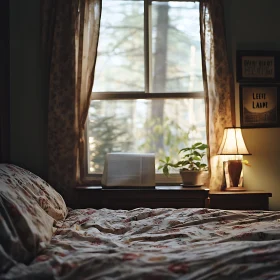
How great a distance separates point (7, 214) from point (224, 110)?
2204 millimetres

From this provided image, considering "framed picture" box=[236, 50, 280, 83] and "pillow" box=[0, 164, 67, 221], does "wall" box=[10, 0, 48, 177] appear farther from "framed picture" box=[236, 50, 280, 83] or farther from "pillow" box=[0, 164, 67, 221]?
"framed picture" box=[236, 50, 280, 83]

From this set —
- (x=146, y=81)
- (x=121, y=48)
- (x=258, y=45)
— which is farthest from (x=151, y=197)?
(x=258, y=45)

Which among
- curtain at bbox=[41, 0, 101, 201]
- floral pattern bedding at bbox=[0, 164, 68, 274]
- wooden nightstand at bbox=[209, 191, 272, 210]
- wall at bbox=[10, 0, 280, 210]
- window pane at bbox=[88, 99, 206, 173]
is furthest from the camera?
window pane at bbox=[88, 99, 206, 173]

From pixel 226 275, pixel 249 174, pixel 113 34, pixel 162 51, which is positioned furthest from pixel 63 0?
pixel 226 275

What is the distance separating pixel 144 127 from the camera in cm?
368

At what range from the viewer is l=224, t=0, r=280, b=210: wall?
140 inches

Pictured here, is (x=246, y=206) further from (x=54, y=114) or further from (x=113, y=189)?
(x=54, y=114)

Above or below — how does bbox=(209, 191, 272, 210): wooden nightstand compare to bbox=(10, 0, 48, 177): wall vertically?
below

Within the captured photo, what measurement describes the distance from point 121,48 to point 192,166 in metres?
1.14

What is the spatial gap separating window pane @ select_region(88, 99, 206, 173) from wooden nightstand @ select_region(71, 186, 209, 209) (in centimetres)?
44

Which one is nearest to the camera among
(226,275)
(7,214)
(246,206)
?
(226,275)

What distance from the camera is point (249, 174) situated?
3.54 metres

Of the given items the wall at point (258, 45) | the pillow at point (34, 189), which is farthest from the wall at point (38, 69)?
the pillow at point (34, 189)

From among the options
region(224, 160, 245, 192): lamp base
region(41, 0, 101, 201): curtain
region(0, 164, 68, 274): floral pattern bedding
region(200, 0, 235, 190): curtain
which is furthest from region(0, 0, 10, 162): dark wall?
region(224, 160, 245, 192): lamp base
